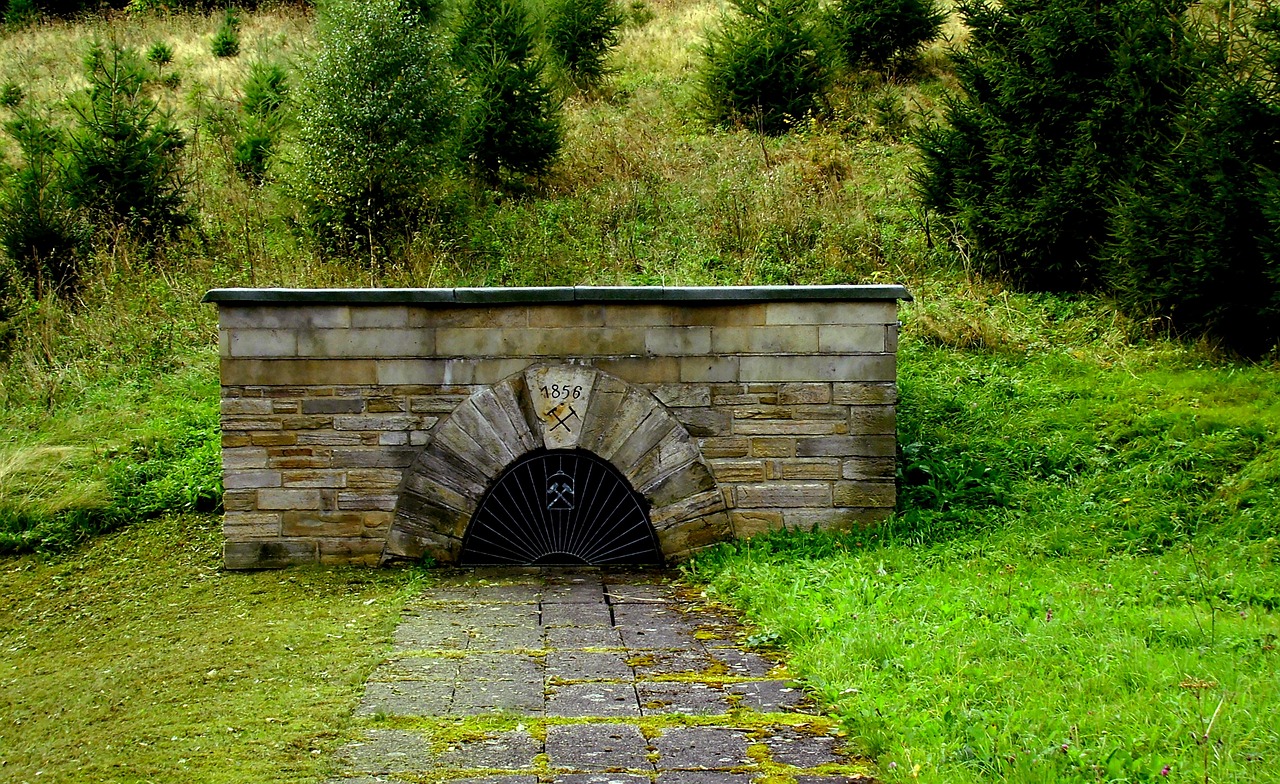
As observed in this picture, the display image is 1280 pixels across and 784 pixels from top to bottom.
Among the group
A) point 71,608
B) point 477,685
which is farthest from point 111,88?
point 477,685

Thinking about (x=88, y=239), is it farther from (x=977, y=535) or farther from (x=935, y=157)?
(x=977, y=535)

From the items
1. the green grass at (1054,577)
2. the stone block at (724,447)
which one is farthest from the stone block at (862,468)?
the stone block at (724,447)

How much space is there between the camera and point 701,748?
3678 mm

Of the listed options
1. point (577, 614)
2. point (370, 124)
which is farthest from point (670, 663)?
point (370, 124)

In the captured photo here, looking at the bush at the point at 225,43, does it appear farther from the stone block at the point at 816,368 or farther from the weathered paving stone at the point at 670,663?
the weathered paving stone at the point at 670,663

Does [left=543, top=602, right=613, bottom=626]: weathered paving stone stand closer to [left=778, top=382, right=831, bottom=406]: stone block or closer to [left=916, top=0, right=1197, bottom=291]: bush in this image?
[left=778, top=382, right=831, bottom=406]: stone block

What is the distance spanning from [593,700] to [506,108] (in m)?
12.0

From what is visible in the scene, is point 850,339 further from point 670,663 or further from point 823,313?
point 670,663

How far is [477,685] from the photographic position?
4.40 meters

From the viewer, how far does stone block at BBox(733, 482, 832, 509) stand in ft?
22.7

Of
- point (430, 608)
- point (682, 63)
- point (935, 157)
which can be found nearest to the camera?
point (430, 608)

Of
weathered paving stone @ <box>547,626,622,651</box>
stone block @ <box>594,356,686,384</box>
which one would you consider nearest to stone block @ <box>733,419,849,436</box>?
stone block @ <box>594,356,686,384</box>

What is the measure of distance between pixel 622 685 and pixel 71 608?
157 inches

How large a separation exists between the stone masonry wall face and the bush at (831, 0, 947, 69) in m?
13.2
